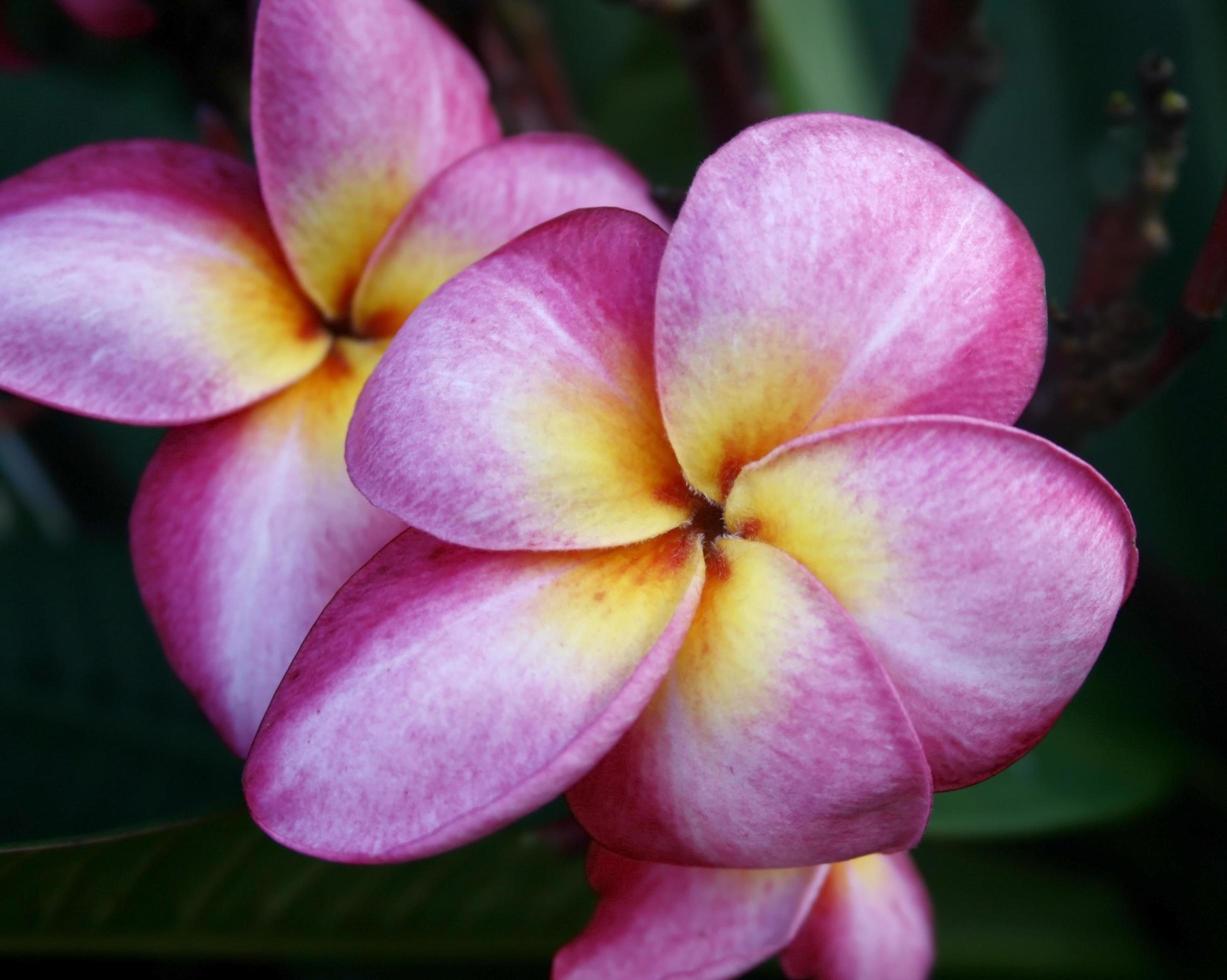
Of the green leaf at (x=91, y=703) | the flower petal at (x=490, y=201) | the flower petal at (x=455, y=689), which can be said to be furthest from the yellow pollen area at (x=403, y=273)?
the green leaf at (x=91, y=703)

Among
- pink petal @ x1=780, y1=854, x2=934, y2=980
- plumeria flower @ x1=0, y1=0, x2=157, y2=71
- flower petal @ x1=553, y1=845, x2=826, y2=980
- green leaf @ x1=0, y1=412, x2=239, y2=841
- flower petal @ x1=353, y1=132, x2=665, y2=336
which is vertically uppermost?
plumeria flower @ x1=0, y1=0, x2=157, y2=71

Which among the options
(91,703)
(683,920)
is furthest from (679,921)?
(91,703)

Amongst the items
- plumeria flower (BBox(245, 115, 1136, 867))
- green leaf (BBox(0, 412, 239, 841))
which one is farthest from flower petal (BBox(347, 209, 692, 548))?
green leaf (BBox(0, 412, 239, 841))

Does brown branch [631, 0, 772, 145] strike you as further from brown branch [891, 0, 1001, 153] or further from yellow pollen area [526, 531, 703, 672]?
yellow pollen area [526, 531, 703, 672]

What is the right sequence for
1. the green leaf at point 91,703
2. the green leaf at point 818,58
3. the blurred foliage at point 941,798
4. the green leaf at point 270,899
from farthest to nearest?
the green leaf at point 818,58, the green leaf at point 91,703, the blurred foliage at point 941,798, the green leaf at point 270,899

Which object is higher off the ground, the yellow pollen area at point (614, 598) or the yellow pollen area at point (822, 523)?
the yellow pollen area at point (822, 523)

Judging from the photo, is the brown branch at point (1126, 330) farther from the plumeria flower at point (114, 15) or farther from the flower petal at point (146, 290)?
the plumeria flower at point (114, 15)
